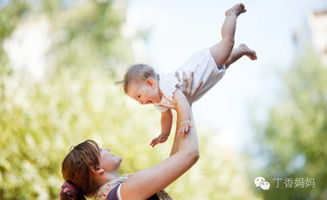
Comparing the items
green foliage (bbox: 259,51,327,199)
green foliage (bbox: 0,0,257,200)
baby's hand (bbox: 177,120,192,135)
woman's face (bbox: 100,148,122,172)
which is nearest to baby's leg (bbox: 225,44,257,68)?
baby's hand (bbox: 177,120,192,135)

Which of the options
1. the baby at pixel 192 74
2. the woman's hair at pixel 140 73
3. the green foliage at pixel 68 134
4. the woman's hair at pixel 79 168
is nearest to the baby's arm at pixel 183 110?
the baby at pixel 192 74

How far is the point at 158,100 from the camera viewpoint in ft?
4.30

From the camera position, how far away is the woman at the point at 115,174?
44.5 inches

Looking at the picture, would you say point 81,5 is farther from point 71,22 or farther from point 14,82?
point 14,82

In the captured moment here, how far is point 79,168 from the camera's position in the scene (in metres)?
1.26

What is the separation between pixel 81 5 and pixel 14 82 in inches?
136

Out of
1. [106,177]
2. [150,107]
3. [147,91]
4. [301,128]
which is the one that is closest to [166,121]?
[147,91]

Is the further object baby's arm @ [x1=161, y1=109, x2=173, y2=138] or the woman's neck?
baby's arm @ [x1=161, y1=109, x2=173, y2=138]

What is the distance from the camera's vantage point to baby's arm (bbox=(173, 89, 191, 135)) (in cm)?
114

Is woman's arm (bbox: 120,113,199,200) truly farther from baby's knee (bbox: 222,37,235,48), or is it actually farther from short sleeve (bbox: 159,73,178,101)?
baby's knee (bbox: 222,37,235,48)

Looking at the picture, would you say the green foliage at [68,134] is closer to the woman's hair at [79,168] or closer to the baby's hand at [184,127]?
the woman's hair at [79,168]

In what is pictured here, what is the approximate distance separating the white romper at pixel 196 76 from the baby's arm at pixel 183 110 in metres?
0.02

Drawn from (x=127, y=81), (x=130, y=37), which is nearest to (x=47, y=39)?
(x=130, y=37)

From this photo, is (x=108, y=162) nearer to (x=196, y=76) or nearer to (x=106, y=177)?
(x=106, y=177)
